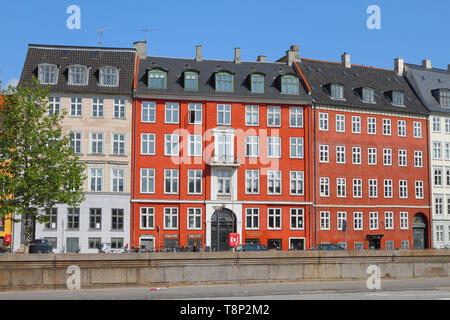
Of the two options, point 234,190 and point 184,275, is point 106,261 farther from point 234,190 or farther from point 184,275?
point 234,190

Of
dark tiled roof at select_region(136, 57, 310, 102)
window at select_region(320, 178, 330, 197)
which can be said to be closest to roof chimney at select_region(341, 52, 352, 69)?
dark tiled roof at select_region(136, 57, 310, 102)

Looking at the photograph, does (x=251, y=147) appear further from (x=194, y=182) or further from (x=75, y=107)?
(x=75, y=107)

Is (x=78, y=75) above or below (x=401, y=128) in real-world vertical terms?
above

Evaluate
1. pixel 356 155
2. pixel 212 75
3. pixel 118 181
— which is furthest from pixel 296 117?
pixel 118 181

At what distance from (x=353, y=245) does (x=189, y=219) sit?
15782mm

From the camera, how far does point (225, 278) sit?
2448cm

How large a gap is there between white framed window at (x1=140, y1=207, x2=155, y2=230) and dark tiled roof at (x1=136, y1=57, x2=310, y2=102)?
1017 centimetres

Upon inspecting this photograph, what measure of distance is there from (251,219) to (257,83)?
492 inches

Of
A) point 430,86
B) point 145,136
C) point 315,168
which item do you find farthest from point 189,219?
point 430,86

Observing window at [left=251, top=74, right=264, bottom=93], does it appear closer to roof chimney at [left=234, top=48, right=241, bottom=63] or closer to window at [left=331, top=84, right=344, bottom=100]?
roof chimney at [left=234, top=48, right=241, bottom=63]

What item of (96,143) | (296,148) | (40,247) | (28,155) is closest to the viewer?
(40,247)

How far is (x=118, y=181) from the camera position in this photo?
55.4m

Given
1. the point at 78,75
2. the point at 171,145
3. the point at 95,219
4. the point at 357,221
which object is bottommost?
the point at 357,221

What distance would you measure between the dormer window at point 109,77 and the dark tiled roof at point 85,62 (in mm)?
366
